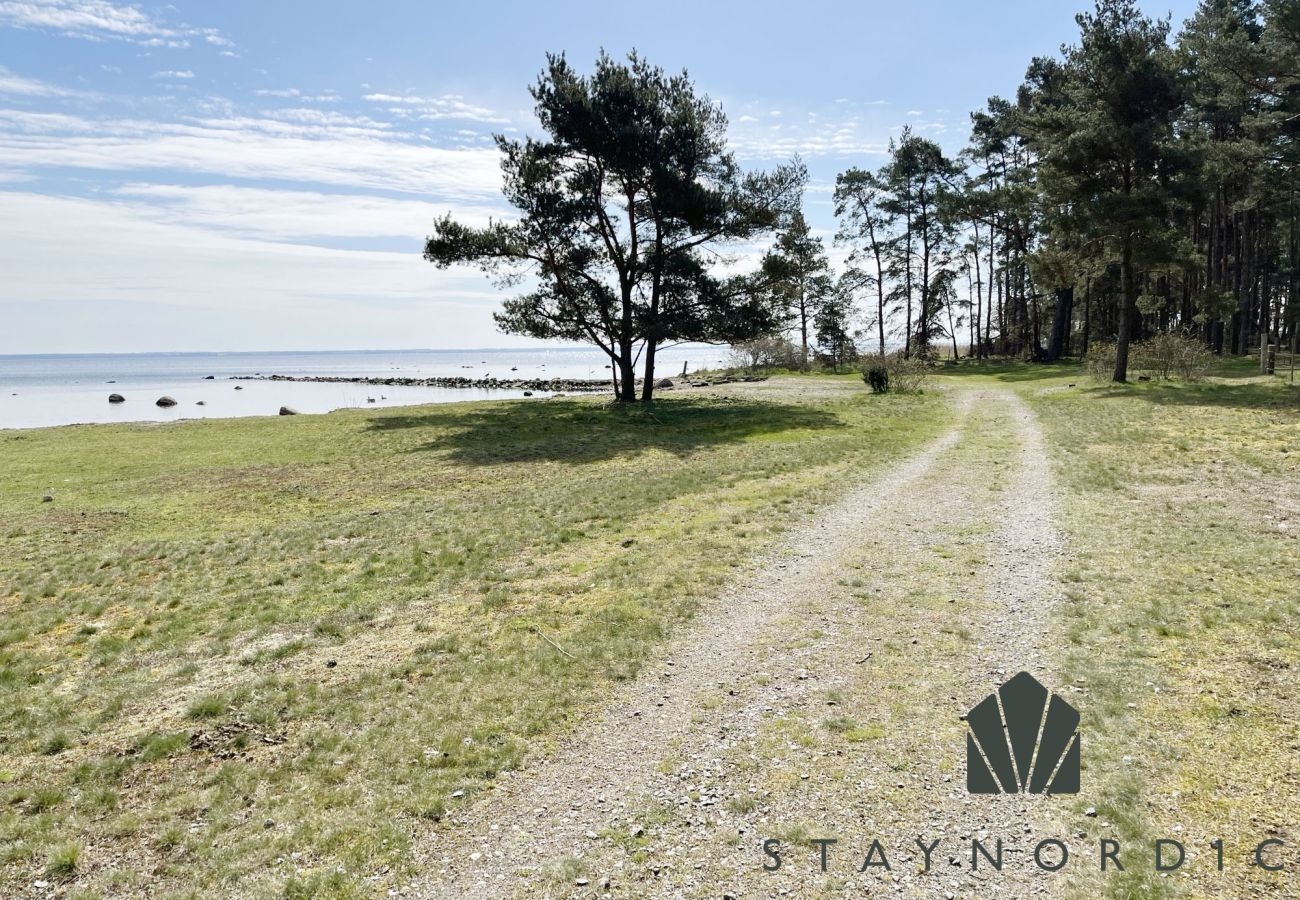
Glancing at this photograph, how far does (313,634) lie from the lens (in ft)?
25.5

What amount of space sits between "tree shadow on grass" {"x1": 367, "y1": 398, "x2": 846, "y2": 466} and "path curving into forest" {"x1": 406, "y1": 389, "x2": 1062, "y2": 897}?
1155 cm

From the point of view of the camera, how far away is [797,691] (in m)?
6.11

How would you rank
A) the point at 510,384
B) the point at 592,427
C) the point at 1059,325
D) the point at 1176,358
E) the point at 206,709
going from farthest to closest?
the point at 510,384 → the point at 1059,325 → the point at 1176,358 → the point at 592,427 → the point at 206,709

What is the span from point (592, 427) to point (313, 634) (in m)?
18.4

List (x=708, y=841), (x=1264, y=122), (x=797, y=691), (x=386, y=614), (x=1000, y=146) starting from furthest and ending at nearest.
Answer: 1. (x=1000, y=146)
2. (x=1264, y=122)
3. (x=386, y=614)
4. (x=797, y=691)
5. (x=708, y=841)

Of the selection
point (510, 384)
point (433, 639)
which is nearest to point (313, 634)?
point (433, 639)

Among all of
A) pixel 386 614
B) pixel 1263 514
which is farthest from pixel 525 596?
pixel 1263 514

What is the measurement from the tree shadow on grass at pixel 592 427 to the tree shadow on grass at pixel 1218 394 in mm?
10863

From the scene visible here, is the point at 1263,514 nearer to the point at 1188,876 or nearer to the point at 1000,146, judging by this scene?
the point at 1188,876

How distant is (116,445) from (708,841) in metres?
24.5
